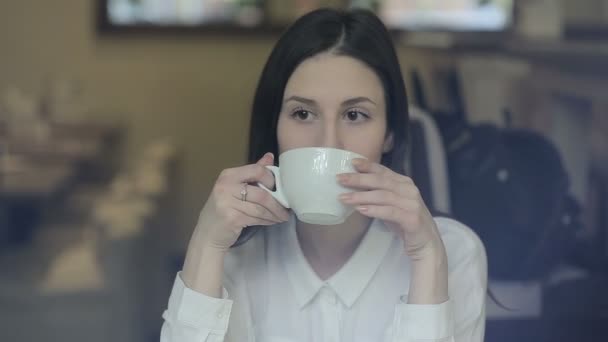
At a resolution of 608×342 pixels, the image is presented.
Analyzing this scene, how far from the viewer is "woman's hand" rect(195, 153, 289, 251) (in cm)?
75

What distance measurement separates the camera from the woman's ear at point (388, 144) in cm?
86

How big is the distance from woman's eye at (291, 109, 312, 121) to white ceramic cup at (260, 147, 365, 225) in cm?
11

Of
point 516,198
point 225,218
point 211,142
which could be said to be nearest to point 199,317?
point 225,218

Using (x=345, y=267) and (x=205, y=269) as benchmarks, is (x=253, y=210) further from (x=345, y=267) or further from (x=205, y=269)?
(x=345, y=267)

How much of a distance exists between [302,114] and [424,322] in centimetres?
24

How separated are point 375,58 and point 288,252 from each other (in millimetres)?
252

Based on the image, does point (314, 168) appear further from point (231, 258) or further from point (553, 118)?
point (553, 118)

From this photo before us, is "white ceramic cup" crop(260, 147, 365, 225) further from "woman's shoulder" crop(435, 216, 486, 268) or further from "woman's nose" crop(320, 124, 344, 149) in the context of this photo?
"woman's shoulder" crop(435, 216, 486, 268)

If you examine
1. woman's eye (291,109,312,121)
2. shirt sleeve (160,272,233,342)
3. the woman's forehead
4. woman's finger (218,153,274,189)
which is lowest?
shirt sleeve (160,272,233,342)

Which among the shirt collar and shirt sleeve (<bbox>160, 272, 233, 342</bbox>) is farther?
the shirt collar

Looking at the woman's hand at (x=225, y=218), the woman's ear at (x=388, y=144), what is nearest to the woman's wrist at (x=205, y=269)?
the woman's hand at (x=225, y=218)

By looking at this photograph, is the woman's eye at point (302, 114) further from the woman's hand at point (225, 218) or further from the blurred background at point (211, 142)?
the blurred background at point (211, 142)

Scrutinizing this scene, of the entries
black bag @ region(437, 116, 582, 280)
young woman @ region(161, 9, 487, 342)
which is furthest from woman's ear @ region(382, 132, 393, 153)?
black bag @ region(437, 116, 582, 280)

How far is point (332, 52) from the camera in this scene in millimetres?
838
